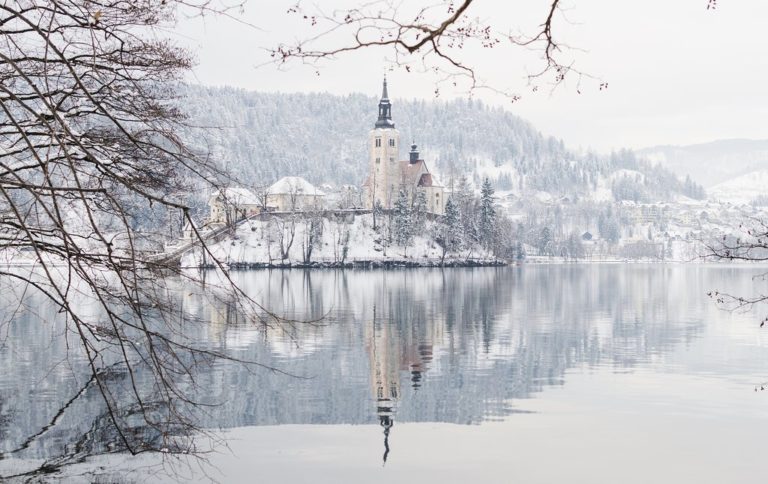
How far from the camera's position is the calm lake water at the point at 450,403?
12695mm

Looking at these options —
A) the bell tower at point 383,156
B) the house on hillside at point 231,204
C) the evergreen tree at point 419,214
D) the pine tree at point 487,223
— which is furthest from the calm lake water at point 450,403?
the bell tower at point 383,156

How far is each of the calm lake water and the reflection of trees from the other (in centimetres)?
8

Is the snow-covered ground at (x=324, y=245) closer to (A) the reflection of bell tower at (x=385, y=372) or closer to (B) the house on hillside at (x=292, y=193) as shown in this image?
(B) the house on hillside at (x=292, y=193)

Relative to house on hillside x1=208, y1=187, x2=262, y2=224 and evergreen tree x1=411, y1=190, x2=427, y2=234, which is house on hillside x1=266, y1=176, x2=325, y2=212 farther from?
house on hillside x1=208, y1=187, x2=262, y2=224

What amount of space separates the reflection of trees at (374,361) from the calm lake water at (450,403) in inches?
3.1

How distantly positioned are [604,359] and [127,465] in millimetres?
16259

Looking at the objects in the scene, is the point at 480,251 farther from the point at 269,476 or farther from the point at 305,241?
the point at 269,476

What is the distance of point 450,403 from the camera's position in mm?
17516

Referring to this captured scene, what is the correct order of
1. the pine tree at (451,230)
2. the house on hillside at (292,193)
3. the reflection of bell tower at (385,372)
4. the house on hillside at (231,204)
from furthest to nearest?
1. the house on hillside at (292,193)
2. the pine tree at (451,230)
3. the reflection of bell tower at (385,372)
4. the house on hillside at (231,204)

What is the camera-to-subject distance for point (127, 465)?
11.9m

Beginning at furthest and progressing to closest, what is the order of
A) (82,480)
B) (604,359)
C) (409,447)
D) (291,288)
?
(291,288) → (604,359) → (409,447) → (82,480)

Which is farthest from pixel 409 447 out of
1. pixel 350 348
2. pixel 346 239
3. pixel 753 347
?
pixel 346 239

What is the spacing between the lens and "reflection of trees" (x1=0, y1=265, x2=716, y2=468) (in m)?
15.8

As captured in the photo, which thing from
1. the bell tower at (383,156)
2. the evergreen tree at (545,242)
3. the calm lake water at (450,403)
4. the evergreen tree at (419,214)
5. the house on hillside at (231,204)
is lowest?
the calm lake water at (450,403)
